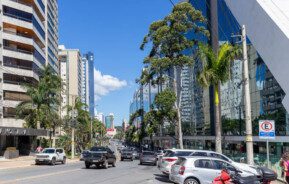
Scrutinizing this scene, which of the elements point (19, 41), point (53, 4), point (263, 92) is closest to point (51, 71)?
point (19, 41)

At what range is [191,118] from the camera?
9012 centimetres

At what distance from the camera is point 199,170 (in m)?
Result: 20.5

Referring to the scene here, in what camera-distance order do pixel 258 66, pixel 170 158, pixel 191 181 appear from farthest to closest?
1. pixel 258 66
2. pixel 170 158
3. pixel 191 181

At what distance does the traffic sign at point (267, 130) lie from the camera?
67.4ft

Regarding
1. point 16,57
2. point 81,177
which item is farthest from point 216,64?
point 16,57

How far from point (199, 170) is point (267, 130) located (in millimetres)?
3559

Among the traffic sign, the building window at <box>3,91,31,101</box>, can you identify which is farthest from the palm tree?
the building window at <box>3,91,31,101</box>

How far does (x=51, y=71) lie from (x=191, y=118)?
106 ft

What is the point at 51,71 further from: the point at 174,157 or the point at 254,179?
the point at 254,179

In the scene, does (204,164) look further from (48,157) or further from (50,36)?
(50,36)

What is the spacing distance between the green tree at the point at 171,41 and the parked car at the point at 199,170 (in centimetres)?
3100

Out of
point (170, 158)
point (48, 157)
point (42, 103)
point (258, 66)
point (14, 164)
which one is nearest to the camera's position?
point (170, 158)

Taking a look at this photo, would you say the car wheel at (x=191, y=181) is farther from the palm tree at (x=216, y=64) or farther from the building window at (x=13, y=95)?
the building window at (x=13, y=95)

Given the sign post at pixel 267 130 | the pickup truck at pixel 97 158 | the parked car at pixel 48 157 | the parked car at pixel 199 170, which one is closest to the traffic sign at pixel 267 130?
the sign post at pixel 267 130
